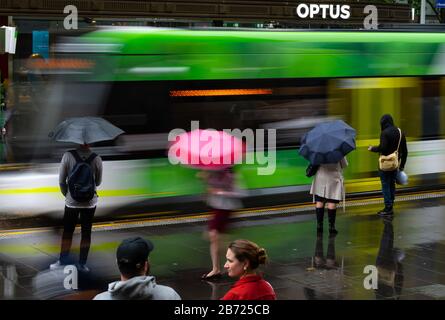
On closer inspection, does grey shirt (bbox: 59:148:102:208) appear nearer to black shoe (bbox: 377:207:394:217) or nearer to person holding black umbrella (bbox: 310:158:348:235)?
person holding black umbrella (bbox: 310:158:348:235)

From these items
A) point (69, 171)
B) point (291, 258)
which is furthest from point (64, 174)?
point (291, 258)

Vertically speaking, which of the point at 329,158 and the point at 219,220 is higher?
the point at 329,158

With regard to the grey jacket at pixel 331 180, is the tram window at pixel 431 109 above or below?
above

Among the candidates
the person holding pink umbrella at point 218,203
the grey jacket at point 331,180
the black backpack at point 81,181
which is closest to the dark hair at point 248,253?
the person holding pink umbrella at point 218,203

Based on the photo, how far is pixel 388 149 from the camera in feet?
41.8

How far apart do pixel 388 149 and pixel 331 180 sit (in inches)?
73.7

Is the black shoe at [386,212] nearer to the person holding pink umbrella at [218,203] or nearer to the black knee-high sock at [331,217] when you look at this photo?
the black knee-high sock at [331,217]

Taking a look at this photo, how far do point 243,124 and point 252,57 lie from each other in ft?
3.57

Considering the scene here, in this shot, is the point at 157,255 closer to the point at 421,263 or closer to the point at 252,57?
the point at 421,263

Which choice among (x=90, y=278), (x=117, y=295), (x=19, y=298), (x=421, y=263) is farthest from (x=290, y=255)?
(x=117, y=295)

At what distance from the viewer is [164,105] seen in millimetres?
12148

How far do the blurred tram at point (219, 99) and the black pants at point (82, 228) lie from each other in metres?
2.11

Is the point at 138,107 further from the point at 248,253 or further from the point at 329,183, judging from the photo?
the point at 248,253

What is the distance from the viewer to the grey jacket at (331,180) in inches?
444
